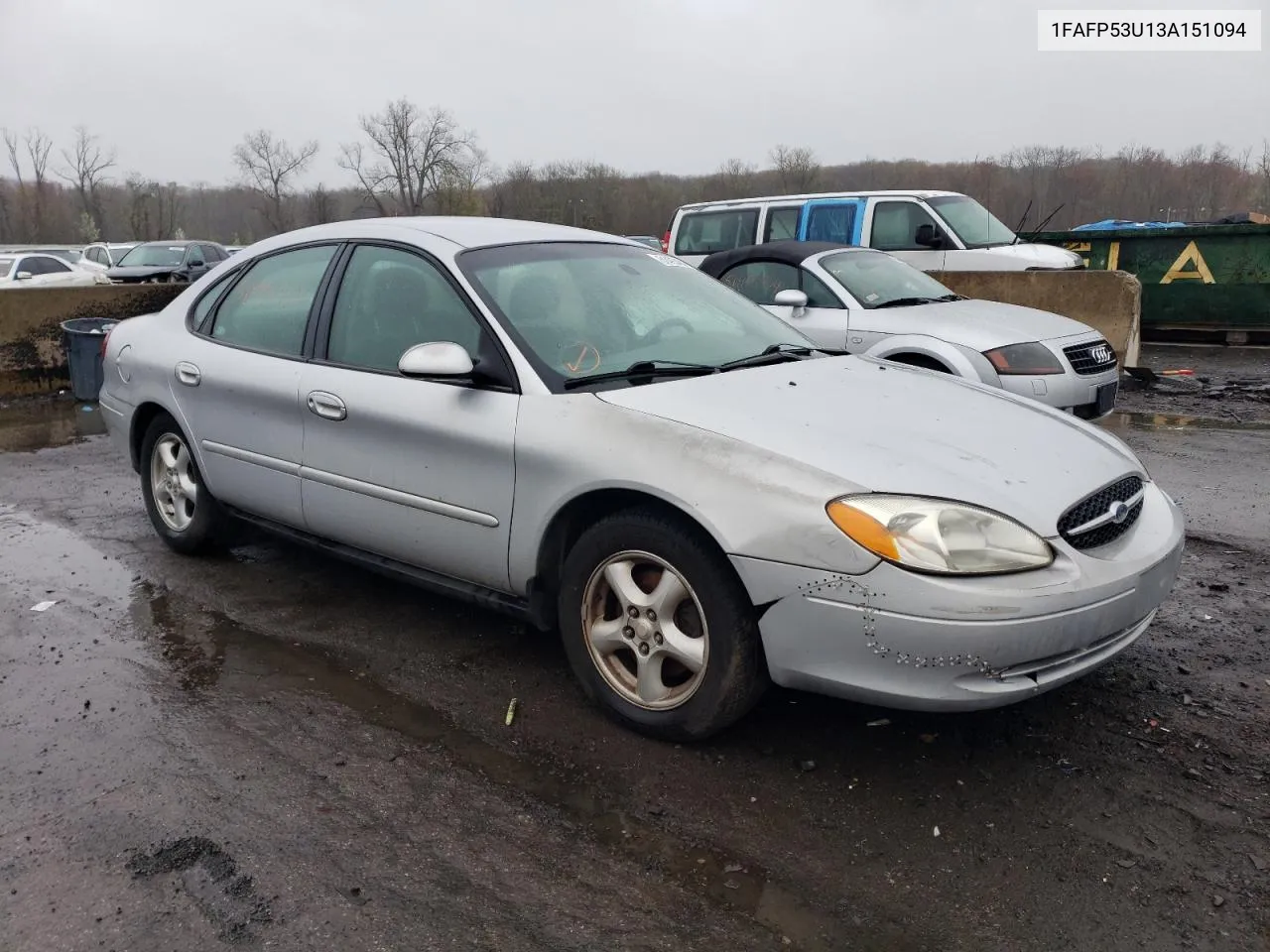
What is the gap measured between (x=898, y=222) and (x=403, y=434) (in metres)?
8.84

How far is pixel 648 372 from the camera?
346 centimetres

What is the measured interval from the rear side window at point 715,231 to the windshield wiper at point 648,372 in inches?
320

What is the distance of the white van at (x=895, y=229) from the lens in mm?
10969

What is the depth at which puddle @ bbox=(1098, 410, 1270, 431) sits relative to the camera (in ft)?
27.0

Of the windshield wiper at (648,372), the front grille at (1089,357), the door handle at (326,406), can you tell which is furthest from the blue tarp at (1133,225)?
the door handle at (326,406)

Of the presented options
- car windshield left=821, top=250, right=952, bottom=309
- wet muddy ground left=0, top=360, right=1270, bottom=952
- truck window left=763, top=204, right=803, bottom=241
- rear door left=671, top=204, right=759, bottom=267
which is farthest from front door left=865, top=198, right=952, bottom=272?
wet muddy ground left=0, top=360, right=1270, bottom=952

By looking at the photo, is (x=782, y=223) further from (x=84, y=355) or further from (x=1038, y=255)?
(x=84, y=355)

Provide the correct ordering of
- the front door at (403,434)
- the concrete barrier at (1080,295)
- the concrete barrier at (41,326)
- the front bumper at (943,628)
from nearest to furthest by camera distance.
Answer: the front bumper at (943,628) < the front door at (403,434) < the concrete barrier at (1080,295) < the concrete barrier at (41,326)

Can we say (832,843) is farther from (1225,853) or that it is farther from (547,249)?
(547,249)

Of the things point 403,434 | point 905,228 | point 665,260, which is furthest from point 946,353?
point 905,228

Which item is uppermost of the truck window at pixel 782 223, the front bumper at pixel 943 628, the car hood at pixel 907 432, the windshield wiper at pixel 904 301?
the truck window at pixel 782 223

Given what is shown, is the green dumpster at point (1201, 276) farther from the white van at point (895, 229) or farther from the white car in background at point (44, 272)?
the white car in background at point (44, 272)

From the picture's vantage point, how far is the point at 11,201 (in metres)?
75.1

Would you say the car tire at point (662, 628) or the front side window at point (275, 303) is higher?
the front side window at point (275, 303)
